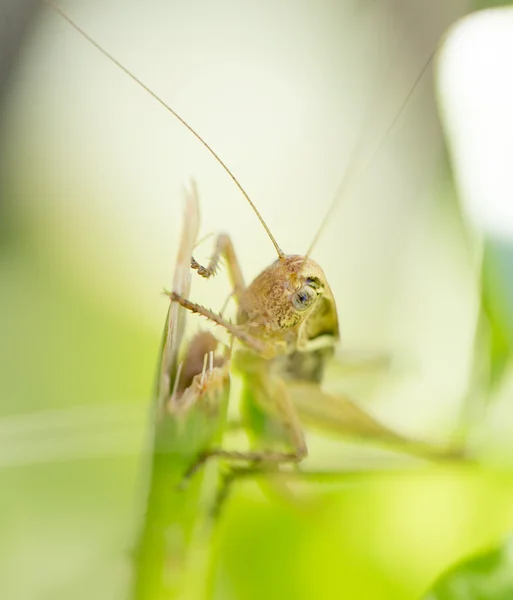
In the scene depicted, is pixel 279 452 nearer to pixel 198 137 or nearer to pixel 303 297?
pixel 303 297

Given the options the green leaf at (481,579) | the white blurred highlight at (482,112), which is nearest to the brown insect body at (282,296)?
the white blurred highlight at (482,112)

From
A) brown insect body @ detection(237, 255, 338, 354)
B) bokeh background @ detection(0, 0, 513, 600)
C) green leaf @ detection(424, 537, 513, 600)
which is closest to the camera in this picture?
green leaf @ detection(424, 537, 513, 600)

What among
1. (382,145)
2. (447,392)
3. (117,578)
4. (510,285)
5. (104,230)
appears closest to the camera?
(117,578)

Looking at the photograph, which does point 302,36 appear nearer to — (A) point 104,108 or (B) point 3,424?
(A) point 104,108

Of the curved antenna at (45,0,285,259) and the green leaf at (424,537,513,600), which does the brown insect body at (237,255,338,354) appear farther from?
the green leaf at (424,537,513,600)

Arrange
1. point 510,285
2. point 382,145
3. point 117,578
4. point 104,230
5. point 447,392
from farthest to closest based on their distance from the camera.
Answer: point 382,145, point 104,230, point 447,392, point 510,285, point 117,578

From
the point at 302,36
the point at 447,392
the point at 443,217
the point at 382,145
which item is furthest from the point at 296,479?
the point at 302,36

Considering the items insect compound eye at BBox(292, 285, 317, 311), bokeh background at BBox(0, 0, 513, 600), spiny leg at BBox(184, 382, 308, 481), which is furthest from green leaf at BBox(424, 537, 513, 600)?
insect compound eye at BBox(292, 285, 317, 311)
